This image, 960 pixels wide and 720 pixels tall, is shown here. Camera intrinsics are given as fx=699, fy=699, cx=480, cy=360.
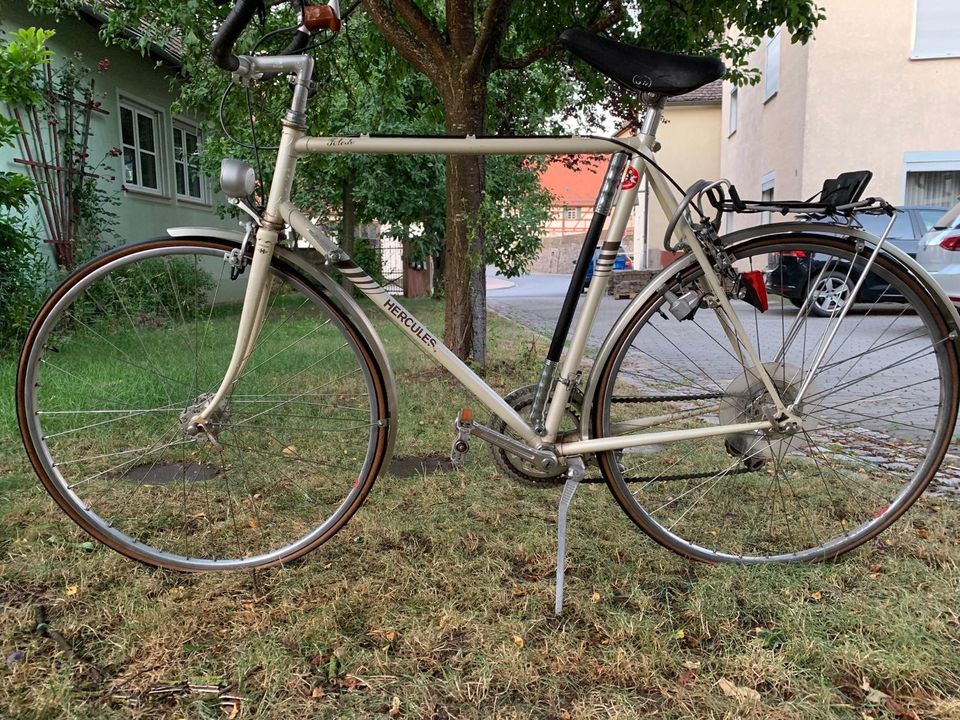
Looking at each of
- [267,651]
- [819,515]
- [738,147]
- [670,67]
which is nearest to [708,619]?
[819,515]

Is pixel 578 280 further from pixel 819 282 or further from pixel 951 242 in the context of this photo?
pixel 951 242

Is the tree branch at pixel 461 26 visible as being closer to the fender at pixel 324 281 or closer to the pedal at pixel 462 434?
the fender at pixel 324 281

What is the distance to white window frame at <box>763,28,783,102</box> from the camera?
47.2 ft

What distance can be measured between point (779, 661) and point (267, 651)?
1266 millimetres

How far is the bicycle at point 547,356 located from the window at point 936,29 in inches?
497

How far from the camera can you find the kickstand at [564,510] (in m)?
1.96

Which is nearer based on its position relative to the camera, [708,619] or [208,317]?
[708,619]

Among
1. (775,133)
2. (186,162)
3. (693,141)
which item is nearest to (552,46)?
(186,162)

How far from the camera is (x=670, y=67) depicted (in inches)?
73.2

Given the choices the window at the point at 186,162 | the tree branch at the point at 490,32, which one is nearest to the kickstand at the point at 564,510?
the tree branch at the point at 490,32

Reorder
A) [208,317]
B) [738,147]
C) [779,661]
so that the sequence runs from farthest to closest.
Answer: [738,147]
[208,317]
[779,661]

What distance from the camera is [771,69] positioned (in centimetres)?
1503

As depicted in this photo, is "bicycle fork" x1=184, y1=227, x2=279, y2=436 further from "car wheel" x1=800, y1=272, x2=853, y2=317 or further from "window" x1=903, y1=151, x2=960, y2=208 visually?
"window" x1=903, y1=151, x2=960, y2=208

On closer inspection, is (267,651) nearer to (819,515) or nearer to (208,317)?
(208,317)
